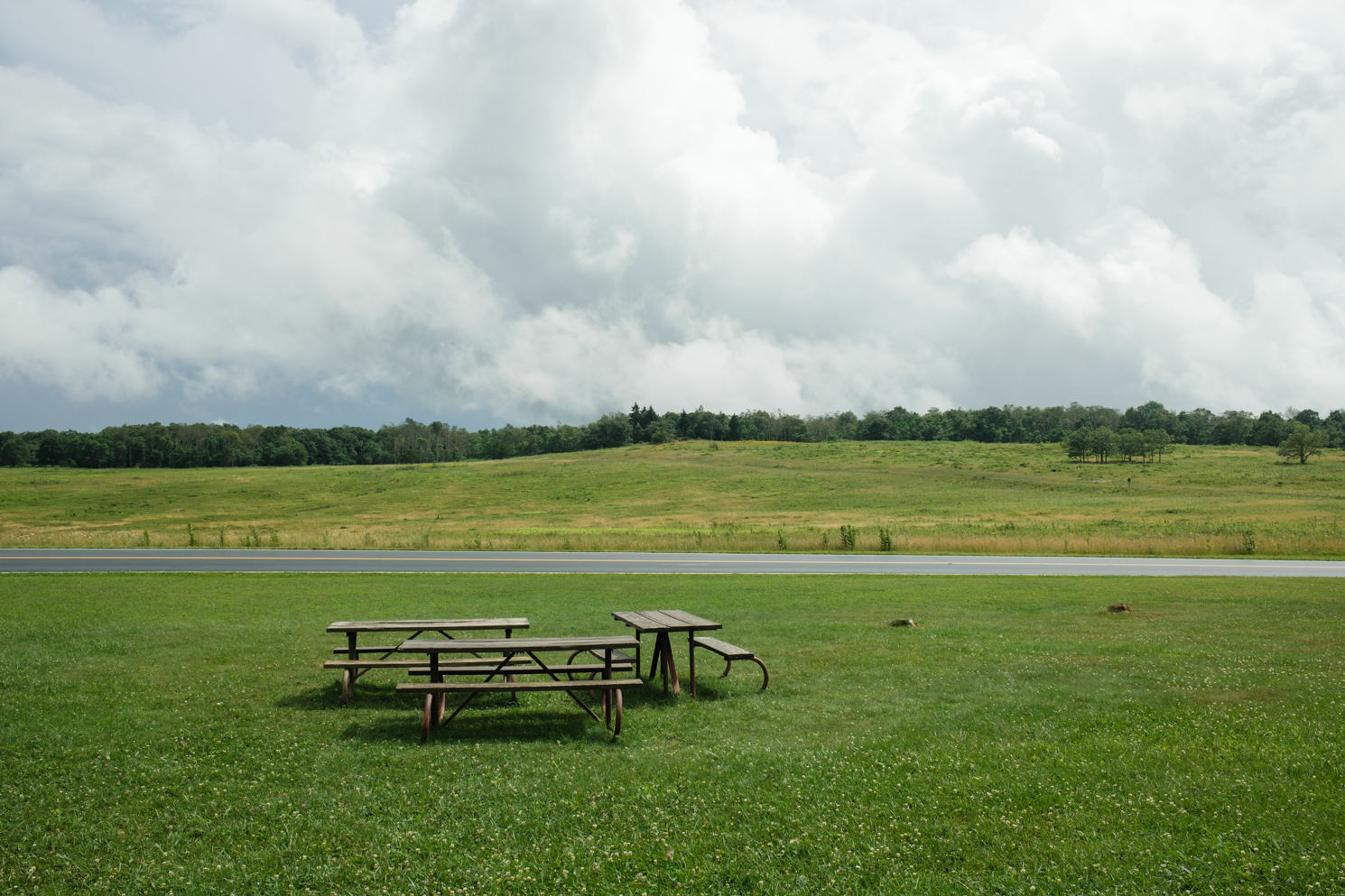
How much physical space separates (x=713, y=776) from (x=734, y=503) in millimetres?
67380

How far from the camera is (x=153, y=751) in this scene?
6867 millimetres

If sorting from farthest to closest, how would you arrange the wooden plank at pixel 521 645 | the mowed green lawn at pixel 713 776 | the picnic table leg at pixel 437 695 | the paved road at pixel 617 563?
the paved road at pixel 617 563 → the wooden plank at pixel 521 645 → the picnic table leg at pixel 437 695 → the mowed green lawn at pixel 713 776

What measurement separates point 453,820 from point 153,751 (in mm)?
3259

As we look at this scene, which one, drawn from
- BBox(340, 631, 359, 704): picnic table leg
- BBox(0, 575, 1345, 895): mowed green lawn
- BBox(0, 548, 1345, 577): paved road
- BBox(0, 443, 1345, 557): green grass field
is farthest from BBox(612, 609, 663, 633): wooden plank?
BBox(0, 443, 1345, 557): green grass field

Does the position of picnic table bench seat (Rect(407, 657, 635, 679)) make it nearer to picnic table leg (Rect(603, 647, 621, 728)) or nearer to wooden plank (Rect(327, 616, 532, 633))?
picnic table leg (Rect(603, 647, 621, 728))

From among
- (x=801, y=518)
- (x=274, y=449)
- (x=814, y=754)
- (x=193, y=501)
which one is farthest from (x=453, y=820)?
(x=274, y=449)

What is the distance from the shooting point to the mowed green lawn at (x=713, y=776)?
496 centimetres

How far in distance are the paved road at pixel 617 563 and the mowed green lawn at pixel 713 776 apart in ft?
48.4

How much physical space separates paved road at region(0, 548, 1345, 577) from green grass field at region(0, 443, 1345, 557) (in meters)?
3.09

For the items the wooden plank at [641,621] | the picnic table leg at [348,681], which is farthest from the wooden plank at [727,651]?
the picnic table leg at [348,681]

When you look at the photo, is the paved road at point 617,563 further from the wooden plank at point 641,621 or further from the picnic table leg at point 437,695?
the picnic table leg at point 437,695

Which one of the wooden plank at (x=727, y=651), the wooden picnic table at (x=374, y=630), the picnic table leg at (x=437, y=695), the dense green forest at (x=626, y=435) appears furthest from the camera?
the dense green forest at (x=626, y=435)

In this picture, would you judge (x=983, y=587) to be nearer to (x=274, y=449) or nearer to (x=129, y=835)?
(x=129, y=835)

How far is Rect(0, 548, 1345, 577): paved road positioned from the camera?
26.2 m
